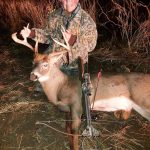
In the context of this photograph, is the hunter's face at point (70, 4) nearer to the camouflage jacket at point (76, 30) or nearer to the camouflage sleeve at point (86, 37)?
the camouflage jacket at point (76, 30)

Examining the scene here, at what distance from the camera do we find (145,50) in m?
7.86

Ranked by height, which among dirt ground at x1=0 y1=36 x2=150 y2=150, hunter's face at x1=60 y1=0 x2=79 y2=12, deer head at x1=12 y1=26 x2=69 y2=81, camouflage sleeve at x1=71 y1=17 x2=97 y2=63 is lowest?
dirt ground at x1=0 y1=36 x2=150 y2=150

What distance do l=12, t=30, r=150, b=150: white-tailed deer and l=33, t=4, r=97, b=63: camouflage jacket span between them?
1.39 feet

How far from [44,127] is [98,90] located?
915 millimetres

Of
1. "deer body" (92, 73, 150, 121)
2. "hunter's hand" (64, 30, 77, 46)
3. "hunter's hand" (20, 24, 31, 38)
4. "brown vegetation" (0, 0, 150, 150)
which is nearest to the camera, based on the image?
"deer body" (92, 73, 150, 121)

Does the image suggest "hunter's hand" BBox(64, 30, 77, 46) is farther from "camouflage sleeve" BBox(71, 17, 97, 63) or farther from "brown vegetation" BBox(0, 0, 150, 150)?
"brown vegetation" BBox(0, 0, 150, 150)

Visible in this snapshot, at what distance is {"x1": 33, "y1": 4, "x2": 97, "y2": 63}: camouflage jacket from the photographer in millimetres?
5621

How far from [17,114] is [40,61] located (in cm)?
108

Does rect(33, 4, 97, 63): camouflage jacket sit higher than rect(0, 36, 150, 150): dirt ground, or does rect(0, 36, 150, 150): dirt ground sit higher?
rect(33, 4, 97, 63): camouflage jacket

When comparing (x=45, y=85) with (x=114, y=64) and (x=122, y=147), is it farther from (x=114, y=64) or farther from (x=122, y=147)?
(x=114, y=64)

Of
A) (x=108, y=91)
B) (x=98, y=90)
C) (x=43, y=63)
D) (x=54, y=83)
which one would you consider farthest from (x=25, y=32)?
(x=108, y=91)

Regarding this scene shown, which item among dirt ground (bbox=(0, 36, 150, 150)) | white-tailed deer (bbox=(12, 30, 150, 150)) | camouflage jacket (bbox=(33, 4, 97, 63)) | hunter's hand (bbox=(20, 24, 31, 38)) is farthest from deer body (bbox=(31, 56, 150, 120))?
hunter's hand (bbox=(20, 24, 31, 38))

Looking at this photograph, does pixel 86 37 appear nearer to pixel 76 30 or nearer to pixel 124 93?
pixel 76 30

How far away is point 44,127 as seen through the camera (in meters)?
5.55
